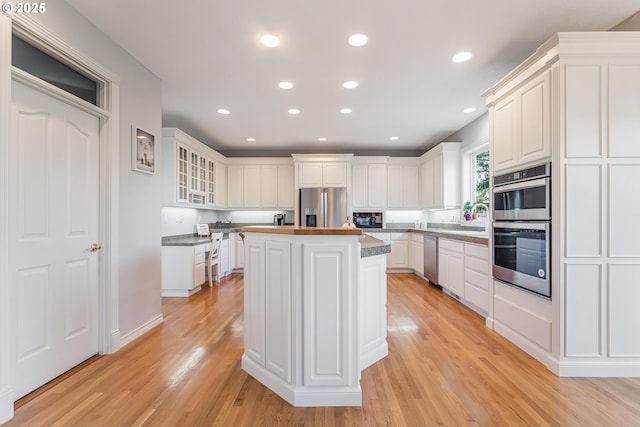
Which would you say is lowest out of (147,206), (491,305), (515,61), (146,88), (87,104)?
(491,305)

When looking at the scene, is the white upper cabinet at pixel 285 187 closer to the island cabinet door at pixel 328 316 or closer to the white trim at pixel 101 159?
the white trim at pixel 101 159

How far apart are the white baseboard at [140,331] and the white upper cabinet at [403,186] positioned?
192 inches

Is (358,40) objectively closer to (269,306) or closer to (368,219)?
(269,306)

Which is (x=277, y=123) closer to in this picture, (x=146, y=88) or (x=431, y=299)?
(x=146, y=88)

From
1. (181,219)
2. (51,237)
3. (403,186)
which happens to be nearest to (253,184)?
(181,219)

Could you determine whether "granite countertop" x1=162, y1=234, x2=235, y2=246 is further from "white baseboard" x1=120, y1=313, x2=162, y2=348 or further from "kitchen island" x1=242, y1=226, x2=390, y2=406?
"kitchen island" x1=242, y1=226, x2=390, y2=406

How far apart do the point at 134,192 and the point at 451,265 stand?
3999mm

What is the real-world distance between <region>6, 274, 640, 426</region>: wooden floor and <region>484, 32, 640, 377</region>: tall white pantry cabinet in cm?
27

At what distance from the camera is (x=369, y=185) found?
656 centimetres

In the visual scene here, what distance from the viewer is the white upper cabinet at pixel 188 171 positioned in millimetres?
4418

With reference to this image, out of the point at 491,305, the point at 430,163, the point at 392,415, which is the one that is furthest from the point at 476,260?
the point at 430,163

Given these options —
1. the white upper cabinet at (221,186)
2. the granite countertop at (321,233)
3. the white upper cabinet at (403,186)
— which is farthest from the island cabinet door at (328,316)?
the white upper cabinet at (403,186)

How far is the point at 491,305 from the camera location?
10.3 feet

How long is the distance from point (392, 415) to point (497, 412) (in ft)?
2.05
